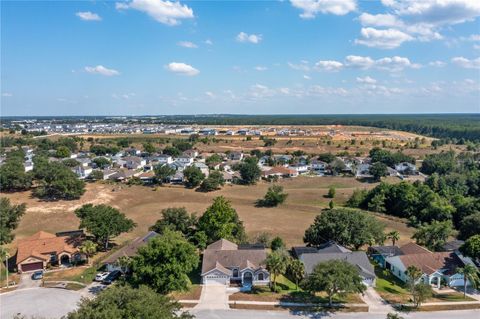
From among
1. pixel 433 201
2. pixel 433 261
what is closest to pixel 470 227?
pixel 433 201

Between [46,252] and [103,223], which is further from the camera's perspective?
[103,223]

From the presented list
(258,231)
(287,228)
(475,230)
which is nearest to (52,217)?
(258,231)

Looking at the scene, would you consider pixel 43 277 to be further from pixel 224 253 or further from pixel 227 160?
pixel 227 160

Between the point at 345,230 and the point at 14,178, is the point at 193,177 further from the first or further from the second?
the point at 345,230

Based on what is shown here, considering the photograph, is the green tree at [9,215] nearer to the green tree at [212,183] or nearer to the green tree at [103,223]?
the green tree at [103,223]

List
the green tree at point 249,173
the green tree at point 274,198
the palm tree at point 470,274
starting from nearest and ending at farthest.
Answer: the palm tree at point 470,274 → the green tree at point 274,198 → the green tree at point 249,173

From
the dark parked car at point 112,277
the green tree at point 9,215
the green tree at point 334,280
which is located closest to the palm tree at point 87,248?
the dark parked car at point 112,277
